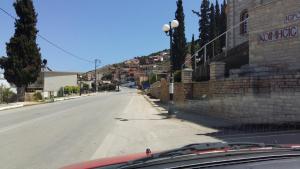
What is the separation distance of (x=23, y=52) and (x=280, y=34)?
3422 cm

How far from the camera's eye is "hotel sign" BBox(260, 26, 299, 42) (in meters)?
17.7

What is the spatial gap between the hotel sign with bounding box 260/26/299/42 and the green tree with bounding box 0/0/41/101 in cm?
3226

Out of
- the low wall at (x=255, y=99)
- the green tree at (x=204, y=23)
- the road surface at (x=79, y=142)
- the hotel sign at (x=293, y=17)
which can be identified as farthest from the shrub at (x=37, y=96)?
the hotel sign at (x=293, y=17)

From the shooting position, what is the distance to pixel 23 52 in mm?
48000

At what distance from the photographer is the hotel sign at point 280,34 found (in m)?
17.7

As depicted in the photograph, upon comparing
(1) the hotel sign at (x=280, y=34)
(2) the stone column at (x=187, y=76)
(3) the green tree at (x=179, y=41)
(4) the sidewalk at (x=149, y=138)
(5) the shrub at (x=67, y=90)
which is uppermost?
→ (3) the green tree at (x=179, y=41)

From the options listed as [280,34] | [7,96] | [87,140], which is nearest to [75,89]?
[7,96]

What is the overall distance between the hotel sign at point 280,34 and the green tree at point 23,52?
106 feet

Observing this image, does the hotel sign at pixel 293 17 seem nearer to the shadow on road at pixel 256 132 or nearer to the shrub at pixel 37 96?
the shadow on road at pixel 256 132

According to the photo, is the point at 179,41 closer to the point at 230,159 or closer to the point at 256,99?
the point at 256,99

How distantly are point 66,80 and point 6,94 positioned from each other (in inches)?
2129

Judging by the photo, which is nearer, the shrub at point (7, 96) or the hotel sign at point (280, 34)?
the hotel sign at point (280, 34)

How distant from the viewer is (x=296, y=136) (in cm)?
1312

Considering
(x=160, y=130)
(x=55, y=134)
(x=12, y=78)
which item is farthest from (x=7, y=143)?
(x=12, y=78)
